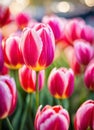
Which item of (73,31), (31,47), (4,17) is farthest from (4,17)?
(31,47)

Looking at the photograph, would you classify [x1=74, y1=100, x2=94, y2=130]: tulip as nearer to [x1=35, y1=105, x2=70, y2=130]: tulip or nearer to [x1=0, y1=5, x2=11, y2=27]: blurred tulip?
[x1=35, y1=105, x2=70, y2=130]: tulip

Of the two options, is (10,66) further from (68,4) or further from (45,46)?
(68,4)

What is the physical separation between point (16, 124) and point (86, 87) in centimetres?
13

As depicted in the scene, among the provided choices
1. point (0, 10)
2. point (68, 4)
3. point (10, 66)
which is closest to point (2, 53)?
point (10, 66)

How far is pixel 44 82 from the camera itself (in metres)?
0.57

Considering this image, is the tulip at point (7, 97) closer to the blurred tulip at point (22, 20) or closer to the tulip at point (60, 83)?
the tulip at point (60, 83)

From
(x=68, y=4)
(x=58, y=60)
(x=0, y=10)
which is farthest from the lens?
(x=68, y=4)

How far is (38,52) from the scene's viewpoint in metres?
0.49

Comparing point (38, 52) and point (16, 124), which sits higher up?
point (38, 52)

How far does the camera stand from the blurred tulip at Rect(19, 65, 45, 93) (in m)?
0.52

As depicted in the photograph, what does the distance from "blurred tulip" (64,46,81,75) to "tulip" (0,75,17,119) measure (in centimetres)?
14

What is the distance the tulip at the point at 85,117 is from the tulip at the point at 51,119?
0.02 m

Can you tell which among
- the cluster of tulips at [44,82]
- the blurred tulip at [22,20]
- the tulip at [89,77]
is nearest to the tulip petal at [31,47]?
the cluster of tulips at [44,82]

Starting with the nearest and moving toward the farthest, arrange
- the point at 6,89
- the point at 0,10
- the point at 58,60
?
1. the point at 6,89
2. the point at 58,60
3. the point at 0,10
